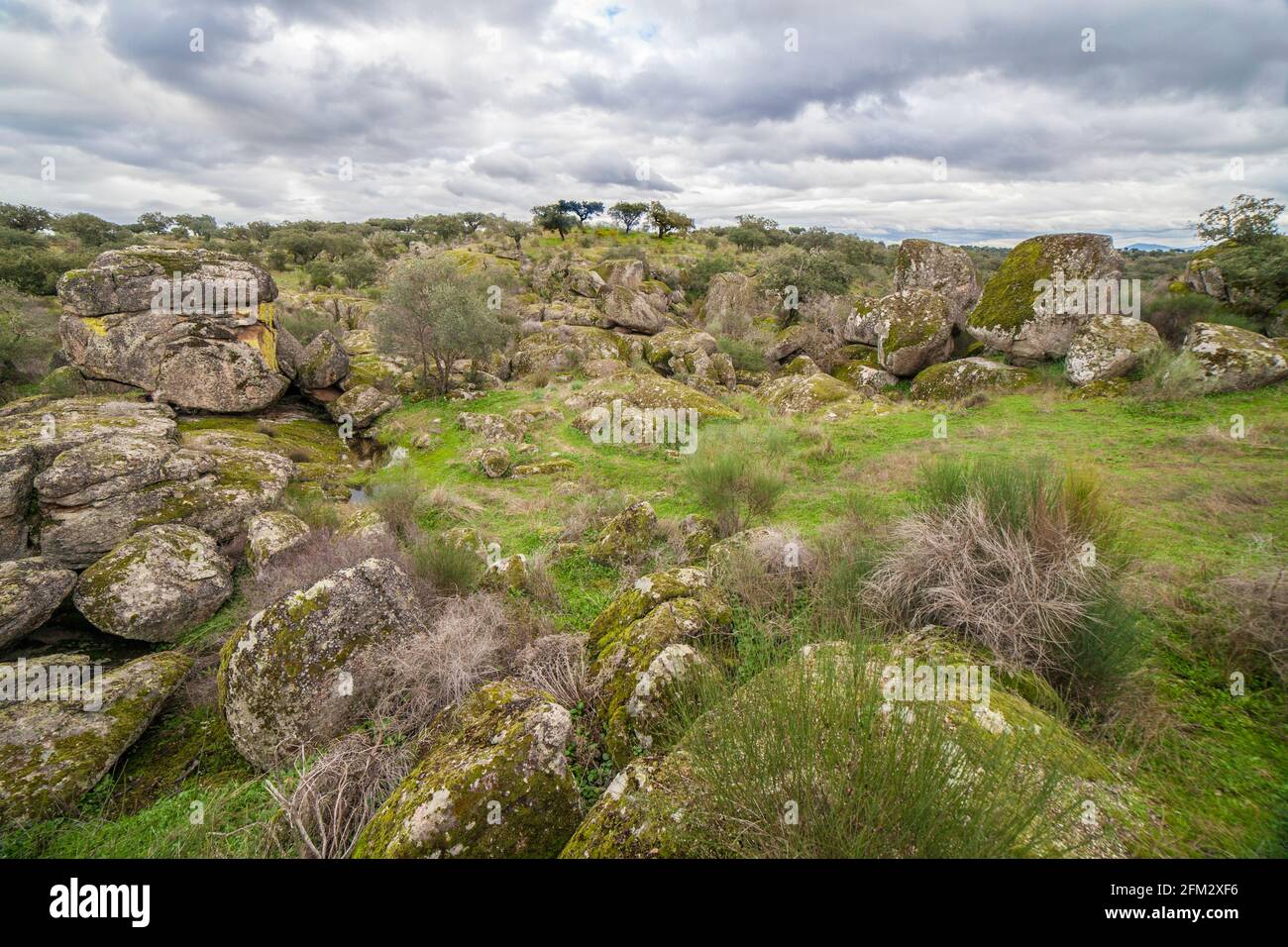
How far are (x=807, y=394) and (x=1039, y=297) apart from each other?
6.24 metres

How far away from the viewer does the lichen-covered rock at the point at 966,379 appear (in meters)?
12.2

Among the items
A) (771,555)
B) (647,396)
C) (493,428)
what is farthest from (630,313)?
(771,555)

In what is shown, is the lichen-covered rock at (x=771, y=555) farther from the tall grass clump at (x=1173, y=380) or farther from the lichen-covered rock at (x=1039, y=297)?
the lichen-covered rock at (x=1039, y=297)

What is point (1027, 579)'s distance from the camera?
11.9ft

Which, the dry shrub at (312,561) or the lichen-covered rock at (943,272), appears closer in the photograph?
the dry shrub at (312,561)

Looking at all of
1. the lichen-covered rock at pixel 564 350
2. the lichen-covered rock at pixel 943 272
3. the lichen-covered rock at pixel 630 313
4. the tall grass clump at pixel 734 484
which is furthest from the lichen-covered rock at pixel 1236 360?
the lichen-covered rock at pixel 630 313

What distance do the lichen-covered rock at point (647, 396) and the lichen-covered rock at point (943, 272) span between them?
28.3 ft

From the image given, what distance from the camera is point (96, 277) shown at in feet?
38.8

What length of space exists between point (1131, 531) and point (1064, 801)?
4.15 m

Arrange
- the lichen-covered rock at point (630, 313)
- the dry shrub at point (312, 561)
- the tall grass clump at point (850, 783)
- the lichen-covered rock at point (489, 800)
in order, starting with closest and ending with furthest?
the tall grass clump at point (850, 783), the lichen-covered rock at point (489, 800), the dry shrub at point (312, 561), the lichen-covered rock at point (630, 313)

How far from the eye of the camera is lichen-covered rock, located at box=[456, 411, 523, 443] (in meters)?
12.9

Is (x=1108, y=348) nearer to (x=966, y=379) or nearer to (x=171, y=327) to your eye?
(x=966, y=379)
